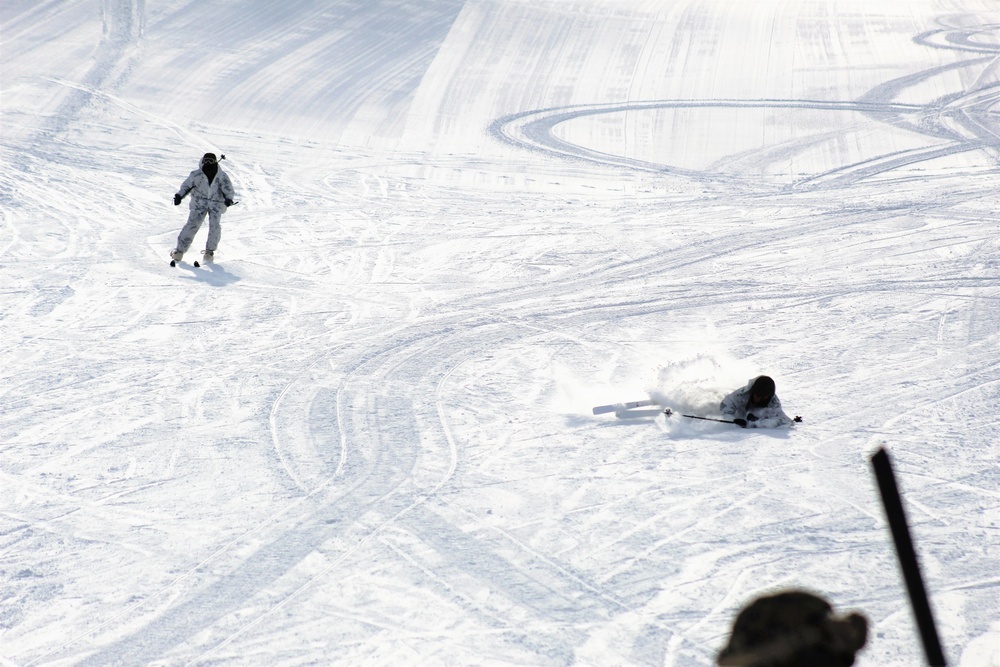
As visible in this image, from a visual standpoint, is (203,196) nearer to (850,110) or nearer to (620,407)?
(620,407)

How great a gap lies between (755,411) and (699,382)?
88 centimetres

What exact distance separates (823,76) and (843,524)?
65.4ft

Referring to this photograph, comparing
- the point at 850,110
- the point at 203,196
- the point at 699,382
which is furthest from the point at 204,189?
the point at 850,110

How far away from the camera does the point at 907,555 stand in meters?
1.42

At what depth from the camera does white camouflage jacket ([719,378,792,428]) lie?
8.84 meters

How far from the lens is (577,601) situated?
6.24m

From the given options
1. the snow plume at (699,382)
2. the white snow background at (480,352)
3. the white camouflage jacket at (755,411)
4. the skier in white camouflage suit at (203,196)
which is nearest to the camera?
the white snow background at (480,352)

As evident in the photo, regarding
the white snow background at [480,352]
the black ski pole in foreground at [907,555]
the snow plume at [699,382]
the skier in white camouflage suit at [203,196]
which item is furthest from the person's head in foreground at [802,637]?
the skier in white camouflage suit at [203,196]

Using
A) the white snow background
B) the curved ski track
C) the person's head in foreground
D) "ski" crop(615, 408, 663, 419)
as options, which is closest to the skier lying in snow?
the white snow background

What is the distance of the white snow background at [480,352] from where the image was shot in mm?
6320

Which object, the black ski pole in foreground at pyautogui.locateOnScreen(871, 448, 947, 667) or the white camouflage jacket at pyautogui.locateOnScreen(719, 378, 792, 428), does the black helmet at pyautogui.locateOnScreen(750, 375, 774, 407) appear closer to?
the white camouflage jacket at pyautogui.locateOnScreen(719, 378, 792, 428)

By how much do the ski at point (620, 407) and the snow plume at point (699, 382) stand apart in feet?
0.46

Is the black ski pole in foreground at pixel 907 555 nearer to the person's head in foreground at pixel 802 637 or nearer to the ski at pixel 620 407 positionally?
the person's head in foreground at pixel 802 637

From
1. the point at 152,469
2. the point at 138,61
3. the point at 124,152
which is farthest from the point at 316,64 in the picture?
the point at 152,469
